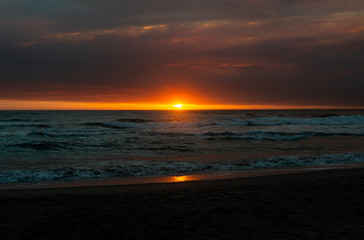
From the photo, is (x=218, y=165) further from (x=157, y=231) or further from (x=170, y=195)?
(x=157, y=231)

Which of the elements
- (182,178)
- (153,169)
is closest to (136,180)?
(182,178)

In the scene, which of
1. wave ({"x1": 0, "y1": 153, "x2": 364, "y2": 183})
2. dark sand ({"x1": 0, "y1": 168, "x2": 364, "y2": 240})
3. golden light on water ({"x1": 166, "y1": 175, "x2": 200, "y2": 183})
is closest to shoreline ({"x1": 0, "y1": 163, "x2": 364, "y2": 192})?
golden light on water ({"x1": 166, "y1": 175, "x2": 200, "y2": 183})

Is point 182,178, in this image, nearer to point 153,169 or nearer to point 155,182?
point 155,182

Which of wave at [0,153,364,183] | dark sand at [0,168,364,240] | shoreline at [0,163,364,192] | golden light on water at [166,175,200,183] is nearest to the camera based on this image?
dark sand at [0,168,364,240]

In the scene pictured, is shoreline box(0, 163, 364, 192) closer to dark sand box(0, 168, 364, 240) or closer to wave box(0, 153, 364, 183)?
wave box(0, 153, 364, 183)

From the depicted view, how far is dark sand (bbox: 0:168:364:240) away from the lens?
4434 millimetres

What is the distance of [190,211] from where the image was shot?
18.0ft

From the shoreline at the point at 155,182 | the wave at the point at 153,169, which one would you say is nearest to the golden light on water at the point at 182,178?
the shoreline at the point at 155,182

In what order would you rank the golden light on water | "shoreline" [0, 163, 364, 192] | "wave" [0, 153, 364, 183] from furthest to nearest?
"wave" [0, 153, 364, 183] → the golden light on water → "shoreline" [0, 163, 364, 192]

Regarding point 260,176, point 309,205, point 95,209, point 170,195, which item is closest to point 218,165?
point 260,176

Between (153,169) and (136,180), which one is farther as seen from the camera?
(153,169)

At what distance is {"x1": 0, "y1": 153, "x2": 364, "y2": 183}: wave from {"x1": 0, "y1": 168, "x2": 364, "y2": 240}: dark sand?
2022 millimetres

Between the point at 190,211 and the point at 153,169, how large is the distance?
5520 millimetres

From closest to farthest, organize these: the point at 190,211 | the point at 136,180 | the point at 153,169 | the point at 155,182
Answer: the point at 190,211, the point at 155,182, the point at 136,180, the point at 153,169
